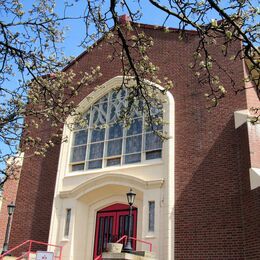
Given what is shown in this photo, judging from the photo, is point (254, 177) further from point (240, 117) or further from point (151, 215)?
point (151, 215)

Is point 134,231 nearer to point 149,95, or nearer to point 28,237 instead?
point 28,237

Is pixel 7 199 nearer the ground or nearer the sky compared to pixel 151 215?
nearer the sky

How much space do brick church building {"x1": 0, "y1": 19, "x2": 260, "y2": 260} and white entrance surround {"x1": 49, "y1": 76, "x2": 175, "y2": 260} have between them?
0.12 ft

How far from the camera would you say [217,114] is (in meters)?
13.3

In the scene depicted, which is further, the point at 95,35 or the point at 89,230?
the point at 89,230

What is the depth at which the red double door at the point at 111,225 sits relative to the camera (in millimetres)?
14062

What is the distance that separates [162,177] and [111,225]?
2.89m

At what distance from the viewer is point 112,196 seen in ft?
49.2

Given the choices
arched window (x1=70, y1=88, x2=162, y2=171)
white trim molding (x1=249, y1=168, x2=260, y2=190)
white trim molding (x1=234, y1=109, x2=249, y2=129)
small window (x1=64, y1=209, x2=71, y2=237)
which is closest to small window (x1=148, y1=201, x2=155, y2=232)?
arched window (x1=70, y1=88, x2=162, y2=171)

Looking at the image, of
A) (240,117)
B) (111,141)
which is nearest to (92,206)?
(111,141)

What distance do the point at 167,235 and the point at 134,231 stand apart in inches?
→ 68.8

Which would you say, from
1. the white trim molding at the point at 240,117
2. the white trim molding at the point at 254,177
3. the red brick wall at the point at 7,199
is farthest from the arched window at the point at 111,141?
the white trim molding at the point at 254,177

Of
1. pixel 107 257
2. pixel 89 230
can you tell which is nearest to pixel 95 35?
pixel 107 257

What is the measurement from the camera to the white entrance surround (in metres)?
12.7
